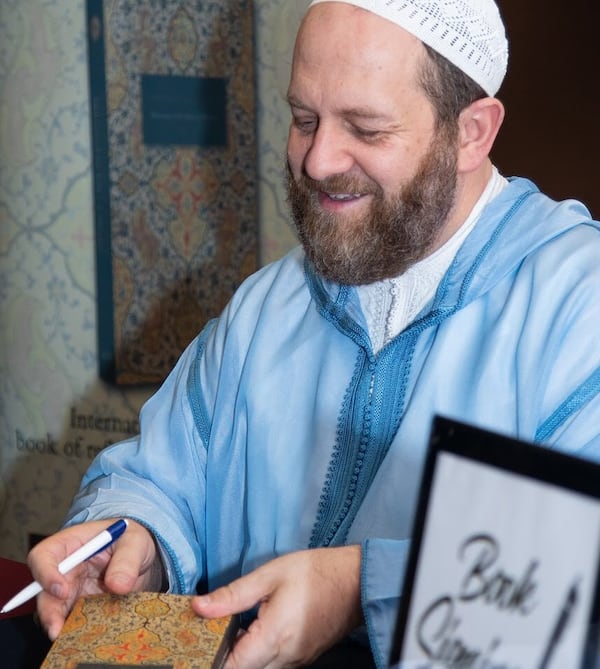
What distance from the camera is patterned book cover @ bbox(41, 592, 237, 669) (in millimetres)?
950

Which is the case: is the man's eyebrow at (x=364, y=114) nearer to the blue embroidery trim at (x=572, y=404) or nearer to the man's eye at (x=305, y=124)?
the man's eye at (x=305, y=124)

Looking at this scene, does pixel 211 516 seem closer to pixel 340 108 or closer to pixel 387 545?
pixel 387 545

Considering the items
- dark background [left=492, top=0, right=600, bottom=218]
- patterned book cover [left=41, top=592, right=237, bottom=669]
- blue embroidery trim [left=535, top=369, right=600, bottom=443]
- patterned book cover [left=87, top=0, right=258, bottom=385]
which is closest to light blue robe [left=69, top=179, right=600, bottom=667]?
blue embroidery trim [left=535, top=369, right=600, bottom=443]

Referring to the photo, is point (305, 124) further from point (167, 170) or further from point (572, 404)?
point (167, 170)

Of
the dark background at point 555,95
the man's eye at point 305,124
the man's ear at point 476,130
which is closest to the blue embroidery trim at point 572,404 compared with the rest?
the man's ear at point 476,130

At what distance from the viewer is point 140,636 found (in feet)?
3.25

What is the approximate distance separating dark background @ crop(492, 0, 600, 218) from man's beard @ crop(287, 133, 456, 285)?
1.29 meters

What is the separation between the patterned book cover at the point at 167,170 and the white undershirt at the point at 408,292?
119 cm

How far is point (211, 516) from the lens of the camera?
1595 millimetres

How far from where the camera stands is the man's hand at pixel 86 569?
117 cm

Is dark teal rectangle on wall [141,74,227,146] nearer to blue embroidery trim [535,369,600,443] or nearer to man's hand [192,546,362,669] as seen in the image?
blue embroidery trim [535,369,600,443]

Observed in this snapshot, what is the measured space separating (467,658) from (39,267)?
2284 millimetres

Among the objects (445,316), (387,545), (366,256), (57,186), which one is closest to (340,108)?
(366,256)

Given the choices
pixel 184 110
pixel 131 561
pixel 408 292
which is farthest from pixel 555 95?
pixel 131 561
